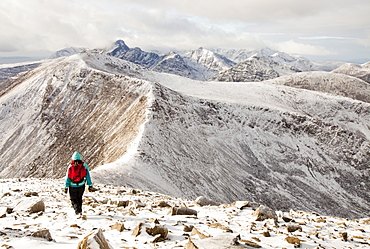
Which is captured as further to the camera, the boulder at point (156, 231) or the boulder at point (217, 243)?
the boulder at point (156, 231)

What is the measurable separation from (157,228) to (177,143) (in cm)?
4061

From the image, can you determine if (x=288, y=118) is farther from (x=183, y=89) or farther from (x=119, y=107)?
(x=119, y=107)

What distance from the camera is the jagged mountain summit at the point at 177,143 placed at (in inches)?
1690

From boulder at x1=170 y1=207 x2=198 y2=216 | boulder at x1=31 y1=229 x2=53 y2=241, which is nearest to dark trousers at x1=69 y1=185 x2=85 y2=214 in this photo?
boulder at x1=31 y1=229 x2=53 y2=241

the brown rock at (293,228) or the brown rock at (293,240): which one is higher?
the brown rock at (293,240)

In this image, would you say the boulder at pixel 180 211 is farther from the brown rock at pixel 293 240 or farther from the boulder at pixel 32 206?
the boulder at pixel 32 206

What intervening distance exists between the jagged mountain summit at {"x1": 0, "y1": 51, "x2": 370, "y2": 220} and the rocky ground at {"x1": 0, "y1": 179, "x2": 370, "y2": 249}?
16.9m

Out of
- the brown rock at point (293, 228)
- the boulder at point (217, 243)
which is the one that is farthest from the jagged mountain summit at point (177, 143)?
the boulder at point (217, 243)

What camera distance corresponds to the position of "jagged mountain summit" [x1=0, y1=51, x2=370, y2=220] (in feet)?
141

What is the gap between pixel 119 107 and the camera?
6162 centimetres

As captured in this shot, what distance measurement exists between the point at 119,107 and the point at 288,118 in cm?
4614

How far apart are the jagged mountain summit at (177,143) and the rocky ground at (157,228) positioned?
55.4 feet

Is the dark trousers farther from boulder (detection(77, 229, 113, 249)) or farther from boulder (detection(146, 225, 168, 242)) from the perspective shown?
boulder (detection(77, 229, 113, 249))

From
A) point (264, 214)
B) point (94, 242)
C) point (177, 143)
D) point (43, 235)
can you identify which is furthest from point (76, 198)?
point (177, 143)
